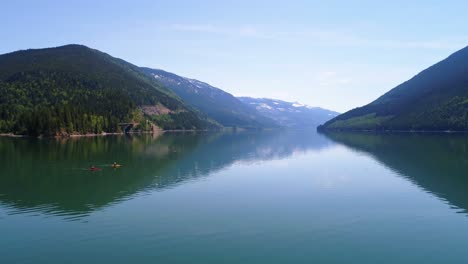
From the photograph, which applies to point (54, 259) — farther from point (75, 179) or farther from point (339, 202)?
point (75, 179)

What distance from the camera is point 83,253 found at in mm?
34719

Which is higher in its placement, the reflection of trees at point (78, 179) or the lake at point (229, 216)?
the reflection of trees at point (78, 179)

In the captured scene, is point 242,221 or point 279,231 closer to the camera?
point 279,231

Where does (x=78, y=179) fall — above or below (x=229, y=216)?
above

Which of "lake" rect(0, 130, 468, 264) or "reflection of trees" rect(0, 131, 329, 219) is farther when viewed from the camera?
"reflection of trees" rect(0, 131, 329, 219)

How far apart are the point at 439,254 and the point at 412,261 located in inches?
157

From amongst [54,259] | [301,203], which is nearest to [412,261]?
[301,203]

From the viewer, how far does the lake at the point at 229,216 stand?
115 feet

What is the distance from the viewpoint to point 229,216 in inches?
1908

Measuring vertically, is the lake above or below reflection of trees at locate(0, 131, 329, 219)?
below

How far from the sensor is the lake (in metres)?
35.2

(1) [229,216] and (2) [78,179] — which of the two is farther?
(2) [78,179]

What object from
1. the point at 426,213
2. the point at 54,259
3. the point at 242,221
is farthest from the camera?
the point at 426,213

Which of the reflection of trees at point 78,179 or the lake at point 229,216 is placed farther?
the reflection of trees at point 78,179
